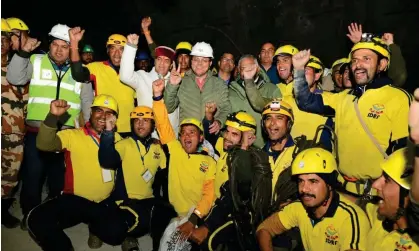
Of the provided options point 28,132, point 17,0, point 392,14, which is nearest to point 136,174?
point 28,132

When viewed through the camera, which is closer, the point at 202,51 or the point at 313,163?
the point at 313,163

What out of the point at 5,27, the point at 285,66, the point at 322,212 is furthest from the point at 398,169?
the point at 5,27

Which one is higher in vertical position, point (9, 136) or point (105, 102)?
point (105, 102)

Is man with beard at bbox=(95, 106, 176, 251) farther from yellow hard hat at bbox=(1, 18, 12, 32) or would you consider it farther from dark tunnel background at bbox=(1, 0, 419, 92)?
dark tunnel background at bbox=(1, 0, 419, 92)

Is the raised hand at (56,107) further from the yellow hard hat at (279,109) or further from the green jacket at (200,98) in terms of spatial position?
the yellow hard hat at (279,109)

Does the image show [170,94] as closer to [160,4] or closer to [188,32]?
[188,32]

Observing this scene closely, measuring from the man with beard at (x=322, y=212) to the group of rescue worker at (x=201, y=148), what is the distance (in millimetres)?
12

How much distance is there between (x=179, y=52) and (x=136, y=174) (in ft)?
9.64

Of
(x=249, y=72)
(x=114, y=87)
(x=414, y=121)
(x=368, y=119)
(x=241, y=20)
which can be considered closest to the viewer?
(x=414, y=121)

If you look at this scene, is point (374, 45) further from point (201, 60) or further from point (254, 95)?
point (201, 60)

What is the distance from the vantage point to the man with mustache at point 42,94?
556 cm

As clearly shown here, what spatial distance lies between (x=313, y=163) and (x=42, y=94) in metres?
3.90

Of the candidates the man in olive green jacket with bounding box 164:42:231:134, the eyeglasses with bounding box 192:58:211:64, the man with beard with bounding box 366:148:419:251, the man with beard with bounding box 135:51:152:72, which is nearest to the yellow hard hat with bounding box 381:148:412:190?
the man with beard with bounding box 366:148:419:251

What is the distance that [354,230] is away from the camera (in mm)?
3713
